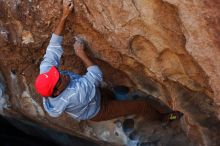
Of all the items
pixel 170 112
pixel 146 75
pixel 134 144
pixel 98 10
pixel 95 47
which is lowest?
pixel 134 144

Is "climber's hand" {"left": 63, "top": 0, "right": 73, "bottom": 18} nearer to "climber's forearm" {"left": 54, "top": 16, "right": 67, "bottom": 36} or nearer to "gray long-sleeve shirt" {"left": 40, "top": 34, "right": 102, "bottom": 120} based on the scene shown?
"climber's forearm" {"left": 54, "top": 16, "right": 67, "bottom": 36}

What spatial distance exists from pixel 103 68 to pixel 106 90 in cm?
18

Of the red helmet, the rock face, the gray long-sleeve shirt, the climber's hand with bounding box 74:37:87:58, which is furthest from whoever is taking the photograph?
the climber's hand with bounding box 74:37:87:58

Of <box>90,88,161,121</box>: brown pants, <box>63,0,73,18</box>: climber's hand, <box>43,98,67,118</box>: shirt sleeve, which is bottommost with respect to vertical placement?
<box>90,88,161,121</box>: brown pants

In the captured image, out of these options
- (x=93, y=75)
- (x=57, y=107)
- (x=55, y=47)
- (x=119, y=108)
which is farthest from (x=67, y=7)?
(x=119, y=108)

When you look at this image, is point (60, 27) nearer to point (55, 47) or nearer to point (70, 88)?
point (55, 47)

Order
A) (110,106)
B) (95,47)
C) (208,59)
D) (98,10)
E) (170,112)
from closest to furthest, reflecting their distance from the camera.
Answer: (208,59)
(98,10)
(95,47)
(110,106)
(170,112)

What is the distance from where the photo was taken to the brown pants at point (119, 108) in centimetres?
290

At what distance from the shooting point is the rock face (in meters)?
2.18

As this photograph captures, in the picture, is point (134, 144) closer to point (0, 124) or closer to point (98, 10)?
point (98, 10)

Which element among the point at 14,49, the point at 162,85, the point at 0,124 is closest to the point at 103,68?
the point at 162,85

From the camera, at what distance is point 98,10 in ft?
8.01

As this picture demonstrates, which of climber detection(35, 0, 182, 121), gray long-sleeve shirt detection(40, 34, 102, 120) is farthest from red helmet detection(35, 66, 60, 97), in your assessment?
gray long-sleeve shirt detection(40, 34, 102, 120)

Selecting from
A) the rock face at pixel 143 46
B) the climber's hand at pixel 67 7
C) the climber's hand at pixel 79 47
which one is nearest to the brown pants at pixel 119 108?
the rock face at pixel 143 46
